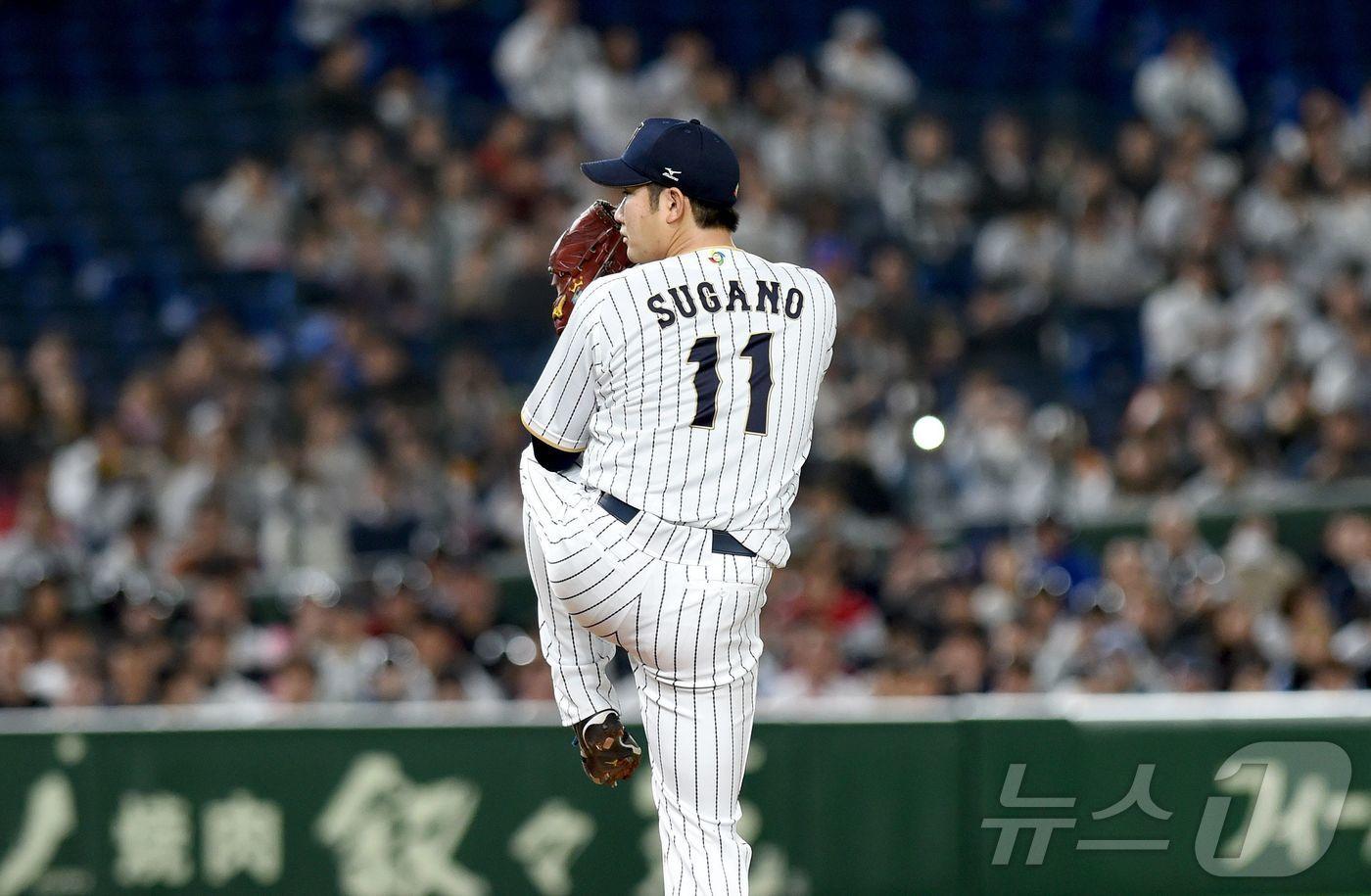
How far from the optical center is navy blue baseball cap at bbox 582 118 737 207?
12.6 ft

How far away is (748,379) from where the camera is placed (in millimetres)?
3822

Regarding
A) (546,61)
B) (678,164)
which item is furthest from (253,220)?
(678,164)

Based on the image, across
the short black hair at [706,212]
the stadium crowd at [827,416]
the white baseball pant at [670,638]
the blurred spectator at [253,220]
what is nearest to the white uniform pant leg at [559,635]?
the white baseball pant at [670,638]

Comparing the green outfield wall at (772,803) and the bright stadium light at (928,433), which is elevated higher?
the bright stadium light at (928,433)

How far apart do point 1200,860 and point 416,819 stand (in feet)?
7.32

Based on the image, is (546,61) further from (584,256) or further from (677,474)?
(677,474)

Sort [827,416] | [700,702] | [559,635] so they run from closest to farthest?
[700,702], [559,635], [827,416]

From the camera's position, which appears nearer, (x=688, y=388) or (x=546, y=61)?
(x=688, y=388)

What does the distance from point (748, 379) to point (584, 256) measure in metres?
0.47

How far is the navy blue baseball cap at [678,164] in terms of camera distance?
3832 millimetres

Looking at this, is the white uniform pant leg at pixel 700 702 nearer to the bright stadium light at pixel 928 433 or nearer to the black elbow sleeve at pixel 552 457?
the black elbow sleeve at pixel 552 457

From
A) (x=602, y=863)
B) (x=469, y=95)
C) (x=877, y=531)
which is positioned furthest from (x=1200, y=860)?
(x=469, y=95)

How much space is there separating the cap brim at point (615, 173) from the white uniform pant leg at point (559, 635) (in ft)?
1.84

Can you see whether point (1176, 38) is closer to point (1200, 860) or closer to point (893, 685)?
point (893, 685)
